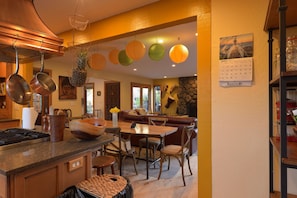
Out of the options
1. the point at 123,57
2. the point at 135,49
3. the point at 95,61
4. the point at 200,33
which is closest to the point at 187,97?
the point at 123,57

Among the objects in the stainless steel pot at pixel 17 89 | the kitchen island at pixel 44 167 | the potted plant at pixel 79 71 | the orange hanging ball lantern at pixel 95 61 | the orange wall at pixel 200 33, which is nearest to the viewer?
the kitchen island at pixel 44 167

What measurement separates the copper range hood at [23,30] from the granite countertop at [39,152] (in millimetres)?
859

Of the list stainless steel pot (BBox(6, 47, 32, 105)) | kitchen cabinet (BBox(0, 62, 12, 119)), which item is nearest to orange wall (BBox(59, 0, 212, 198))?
stainless steel pot (BBox(6, 47, 32, 105))

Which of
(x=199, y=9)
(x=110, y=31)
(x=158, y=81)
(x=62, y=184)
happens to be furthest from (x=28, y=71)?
(x=158, y=81)

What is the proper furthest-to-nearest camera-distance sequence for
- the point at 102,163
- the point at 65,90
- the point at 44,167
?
the point at 65,90 → the point at 102,163 → the point at 44,167

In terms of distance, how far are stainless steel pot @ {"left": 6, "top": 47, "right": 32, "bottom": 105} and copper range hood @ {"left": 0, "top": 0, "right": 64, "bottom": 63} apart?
0.74 ft

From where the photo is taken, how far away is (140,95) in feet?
32.6

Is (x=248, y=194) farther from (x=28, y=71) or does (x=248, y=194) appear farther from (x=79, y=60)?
(x=28, y=71)

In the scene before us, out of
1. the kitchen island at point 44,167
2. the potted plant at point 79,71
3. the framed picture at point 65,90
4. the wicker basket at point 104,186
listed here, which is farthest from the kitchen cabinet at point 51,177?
the framed picture at point 65,90

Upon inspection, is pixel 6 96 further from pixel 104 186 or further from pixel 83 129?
pixel 104 186

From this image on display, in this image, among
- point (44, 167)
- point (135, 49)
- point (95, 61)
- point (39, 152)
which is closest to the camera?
point (44, 167)

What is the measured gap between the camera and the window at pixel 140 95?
9.42m

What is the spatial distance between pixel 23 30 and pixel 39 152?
1.02 metres

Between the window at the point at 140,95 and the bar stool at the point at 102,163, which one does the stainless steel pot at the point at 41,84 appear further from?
the window at the point at 140,95
